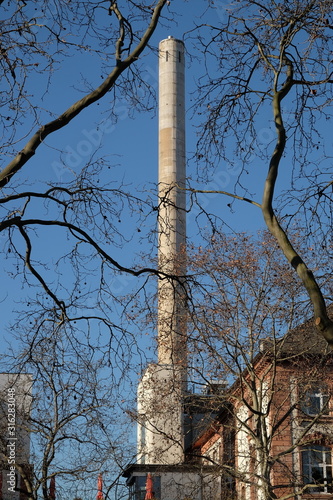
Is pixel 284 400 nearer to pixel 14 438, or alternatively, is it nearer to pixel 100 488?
pixel 100 488

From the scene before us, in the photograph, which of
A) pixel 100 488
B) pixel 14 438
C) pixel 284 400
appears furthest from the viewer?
pixel 284 400

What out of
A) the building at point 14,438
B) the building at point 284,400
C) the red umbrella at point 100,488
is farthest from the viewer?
the red umbrella at point 100,488

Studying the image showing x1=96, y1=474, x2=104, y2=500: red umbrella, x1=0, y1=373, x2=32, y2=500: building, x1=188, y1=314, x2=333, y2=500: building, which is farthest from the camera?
x1=96, y1=474, x2=104, y2=500: red umbrella

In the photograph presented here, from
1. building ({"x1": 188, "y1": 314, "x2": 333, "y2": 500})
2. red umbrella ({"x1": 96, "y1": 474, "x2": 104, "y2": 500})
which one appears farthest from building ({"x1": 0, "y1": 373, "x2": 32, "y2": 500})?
building ({"x1": 188, "y1": 314, "x2": 333, "y2": 500})

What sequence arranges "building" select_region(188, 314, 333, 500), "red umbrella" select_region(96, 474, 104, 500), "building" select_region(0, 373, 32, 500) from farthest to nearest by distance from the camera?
"red umbrella" select_region(96, 474, 104, 500) < "building" select_region(188, 314, 333, 500) < "building" select_region(0, 373, 32, 500)

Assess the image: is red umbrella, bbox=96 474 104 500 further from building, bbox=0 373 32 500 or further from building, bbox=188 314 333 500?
building, bbox=188 314 333 500

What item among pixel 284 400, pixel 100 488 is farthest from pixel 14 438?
pixel 284 400

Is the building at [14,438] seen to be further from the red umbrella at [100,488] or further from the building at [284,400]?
the building at [284,400]

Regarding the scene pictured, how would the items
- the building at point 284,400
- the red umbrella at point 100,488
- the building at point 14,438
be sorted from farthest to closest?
the red umbrella at point 100,488 → the building at point 284,400 → the building at point 14,438

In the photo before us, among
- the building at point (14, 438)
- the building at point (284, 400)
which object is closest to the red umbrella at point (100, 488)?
the building at point (14, 438)

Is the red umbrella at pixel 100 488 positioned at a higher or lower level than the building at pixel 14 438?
lower

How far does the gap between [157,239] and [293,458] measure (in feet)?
83.7

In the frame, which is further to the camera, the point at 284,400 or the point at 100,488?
the point at 284,400

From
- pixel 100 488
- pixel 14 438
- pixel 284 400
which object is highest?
pixel 284 400
